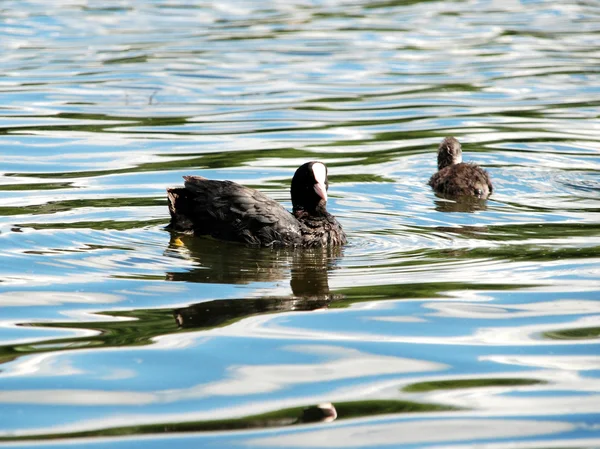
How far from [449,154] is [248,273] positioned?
548cm

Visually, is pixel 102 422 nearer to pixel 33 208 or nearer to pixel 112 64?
pixel 33 208

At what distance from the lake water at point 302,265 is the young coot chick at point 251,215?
18cm

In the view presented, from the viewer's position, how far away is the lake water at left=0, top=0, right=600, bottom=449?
236 inches

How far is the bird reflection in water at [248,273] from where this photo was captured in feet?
Answer: 25.9

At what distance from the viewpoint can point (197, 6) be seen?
3338 centimetres

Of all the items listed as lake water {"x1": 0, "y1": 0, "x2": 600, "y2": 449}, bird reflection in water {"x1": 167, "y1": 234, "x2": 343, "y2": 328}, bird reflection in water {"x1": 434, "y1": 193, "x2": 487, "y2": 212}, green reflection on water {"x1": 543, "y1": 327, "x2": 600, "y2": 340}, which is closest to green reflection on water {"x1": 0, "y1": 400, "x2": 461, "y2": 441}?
lake water {"x1": 0, "y1": 0, "x2": 600, "y2": 449}

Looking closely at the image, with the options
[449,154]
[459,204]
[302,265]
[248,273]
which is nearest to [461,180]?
[459,204]

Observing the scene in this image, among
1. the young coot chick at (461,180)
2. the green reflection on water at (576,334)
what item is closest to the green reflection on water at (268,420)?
the green reflection on water at (576,334)

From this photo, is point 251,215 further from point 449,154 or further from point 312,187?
point 449,154

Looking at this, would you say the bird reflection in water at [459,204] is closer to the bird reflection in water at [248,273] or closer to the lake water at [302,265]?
the lake water at [302,265]

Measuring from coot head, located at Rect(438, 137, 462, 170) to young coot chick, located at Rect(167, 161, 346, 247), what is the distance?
355cm

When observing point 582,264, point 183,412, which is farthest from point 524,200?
point 183,412

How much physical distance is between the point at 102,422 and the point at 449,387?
1813 mm

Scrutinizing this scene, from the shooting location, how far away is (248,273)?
30.6ft
